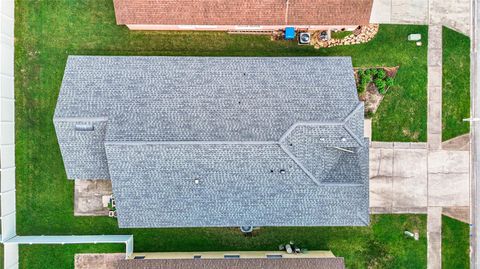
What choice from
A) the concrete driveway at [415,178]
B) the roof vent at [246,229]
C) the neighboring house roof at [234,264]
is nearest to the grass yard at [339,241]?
the roof vent at [246,229]

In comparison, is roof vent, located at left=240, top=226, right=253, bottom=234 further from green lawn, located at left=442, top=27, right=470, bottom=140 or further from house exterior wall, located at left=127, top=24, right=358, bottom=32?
green lawn, located at left=442, top=27, right=470, bottom=140

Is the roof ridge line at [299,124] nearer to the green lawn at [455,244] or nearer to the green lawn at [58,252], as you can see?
the green lawn at [455,244]

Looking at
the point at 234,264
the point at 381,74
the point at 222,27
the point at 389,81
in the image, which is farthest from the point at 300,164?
the point at 222,27

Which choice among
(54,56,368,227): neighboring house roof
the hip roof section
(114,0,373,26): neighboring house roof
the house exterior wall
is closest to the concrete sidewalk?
the house exterior wall

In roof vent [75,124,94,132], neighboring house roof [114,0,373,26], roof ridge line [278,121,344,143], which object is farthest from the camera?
neighboring house roof [114,0,373,26]

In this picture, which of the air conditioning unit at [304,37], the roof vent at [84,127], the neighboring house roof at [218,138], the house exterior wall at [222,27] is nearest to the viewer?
the neighboring house roof at [218,138]

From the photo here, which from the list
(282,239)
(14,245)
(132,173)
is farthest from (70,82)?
(282,239)

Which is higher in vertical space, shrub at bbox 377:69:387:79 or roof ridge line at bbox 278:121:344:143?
shrub at bbox 377:69:387:79

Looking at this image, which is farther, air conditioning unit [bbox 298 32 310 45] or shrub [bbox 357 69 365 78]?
shrub [bbox 357 69 365 78]
